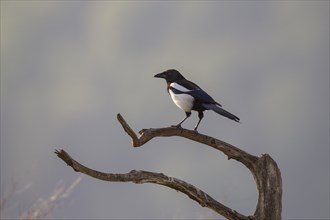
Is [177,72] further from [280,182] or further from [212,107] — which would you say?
[280,182]

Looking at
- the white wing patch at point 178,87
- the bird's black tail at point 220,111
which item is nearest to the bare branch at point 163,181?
the bird's black tail at point 220,111

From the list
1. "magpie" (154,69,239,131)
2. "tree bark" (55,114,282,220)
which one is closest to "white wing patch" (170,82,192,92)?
"magpie" (154,69,239,131)

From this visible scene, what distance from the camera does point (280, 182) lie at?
8.88m

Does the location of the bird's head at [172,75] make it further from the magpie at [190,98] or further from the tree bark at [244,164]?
the tree bark at [244,164]

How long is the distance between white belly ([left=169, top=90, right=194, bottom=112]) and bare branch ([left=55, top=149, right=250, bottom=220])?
5.09 ft

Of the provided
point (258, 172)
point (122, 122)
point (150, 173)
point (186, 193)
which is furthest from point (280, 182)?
point (122, 122)

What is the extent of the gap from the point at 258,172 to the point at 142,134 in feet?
5.32

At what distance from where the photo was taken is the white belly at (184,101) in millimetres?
9562

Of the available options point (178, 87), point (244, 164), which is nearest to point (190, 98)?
point (178, 87)

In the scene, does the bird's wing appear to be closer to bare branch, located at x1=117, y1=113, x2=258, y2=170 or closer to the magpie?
the magpie

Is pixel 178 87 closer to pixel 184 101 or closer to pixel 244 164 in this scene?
pixel 184 101

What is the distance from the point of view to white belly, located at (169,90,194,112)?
9.56 metres

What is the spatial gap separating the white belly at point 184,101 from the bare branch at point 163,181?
1.55 meters

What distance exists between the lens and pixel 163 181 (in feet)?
27.2
